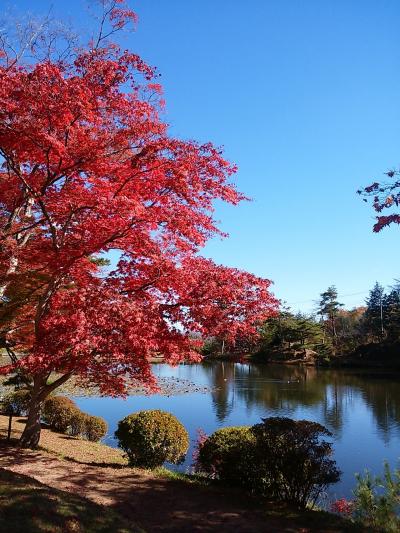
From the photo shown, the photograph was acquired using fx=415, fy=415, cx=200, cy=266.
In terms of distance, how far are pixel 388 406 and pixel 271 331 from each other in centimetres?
3125

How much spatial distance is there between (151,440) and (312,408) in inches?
657

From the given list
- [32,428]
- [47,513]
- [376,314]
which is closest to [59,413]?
[32,428]

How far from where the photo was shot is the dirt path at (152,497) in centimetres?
591

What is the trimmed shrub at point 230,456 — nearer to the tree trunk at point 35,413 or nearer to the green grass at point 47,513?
the green grass at point 47,513

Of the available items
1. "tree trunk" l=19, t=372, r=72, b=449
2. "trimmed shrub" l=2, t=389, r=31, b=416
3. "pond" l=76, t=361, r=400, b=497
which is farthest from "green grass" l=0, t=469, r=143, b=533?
"trimmed shrub" l=2, t=389, r=31, b=416

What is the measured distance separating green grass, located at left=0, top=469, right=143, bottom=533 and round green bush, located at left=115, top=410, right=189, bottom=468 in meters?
3.80

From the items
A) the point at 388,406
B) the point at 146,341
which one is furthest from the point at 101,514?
the point at 388,406

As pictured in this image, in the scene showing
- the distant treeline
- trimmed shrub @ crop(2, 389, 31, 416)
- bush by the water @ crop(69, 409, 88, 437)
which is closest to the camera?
bush by the water @ crop(69, 409, 88, 437)

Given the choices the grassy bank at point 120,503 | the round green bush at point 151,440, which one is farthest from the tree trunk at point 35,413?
the round green bush at point 151,440

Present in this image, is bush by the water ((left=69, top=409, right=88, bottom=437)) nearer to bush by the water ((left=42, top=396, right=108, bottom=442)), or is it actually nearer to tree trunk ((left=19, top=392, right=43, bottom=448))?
bush by the water ((left=42, top=396, right=108, bottom=442))

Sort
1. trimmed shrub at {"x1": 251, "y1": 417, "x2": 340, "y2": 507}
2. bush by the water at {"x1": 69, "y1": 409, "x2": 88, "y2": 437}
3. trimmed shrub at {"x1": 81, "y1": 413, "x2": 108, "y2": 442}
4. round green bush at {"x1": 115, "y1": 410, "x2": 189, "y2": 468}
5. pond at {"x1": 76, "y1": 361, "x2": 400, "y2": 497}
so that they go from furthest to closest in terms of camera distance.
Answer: pond at {"x1": 76, "y1": 361, "x2": 400, "y2": 497} → bush by the water at {"x1": 69, "y1": 409, "x2": 88, "y2": 437} → trimmed shrub at {"x1": 81, "y1": 413, "x2": 108, "y2": 442} → round green bush at {"x1": 115, "y1": 410, "x2": 189, "y2": 468} → trimmed shrub at {"x1": 251, "y1": 417, "x2": 340, "y2": 507}

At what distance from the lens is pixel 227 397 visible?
88.7 feet

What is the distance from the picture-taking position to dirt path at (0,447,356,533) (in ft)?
19.4

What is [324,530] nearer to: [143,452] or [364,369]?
[143,452]
